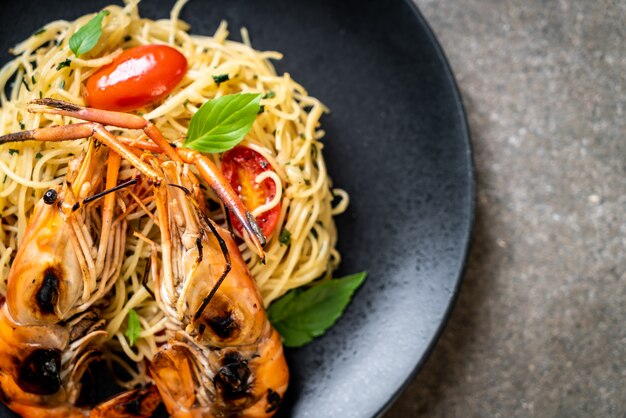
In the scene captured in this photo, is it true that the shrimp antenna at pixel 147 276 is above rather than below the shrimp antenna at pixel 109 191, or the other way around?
below

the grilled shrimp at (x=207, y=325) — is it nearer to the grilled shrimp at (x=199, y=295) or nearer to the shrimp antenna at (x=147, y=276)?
the grilled shrimp at (x=199, y=295)

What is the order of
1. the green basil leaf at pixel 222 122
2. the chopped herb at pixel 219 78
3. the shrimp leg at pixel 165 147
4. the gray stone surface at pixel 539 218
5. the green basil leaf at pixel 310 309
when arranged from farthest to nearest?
the gray stone surface at pixel 539 218, the green basil leaf at pixel 310 309, the chopped herb at pixel 219 78, the green basil leaf at pixel 222 122, the shrimp leg at pixel 165 147

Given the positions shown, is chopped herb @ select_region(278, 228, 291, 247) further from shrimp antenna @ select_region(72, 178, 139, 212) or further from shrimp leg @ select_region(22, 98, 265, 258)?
shrimp antenna @ select_region(72, 178, 139, 212)

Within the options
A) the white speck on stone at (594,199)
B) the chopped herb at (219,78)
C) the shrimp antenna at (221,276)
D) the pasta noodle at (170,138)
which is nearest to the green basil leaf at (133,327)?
the pasta noodle at (170,138)

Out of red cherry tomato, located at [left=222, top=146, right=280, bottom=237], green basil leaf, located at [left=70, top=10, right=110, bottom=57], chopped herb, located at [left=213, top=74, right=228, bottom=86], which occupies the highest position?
green basil leaf, located at [left=70, top=10, right=110, bottom=57]

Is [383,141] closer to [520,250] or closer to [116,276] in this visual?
[520,250]

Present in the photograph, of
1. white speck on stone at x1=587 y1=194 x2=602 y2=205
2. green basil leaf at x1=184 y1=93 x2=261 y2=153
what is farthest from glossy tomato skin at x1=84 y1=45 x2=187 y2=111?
white speck on stone at x1=587 y1=194 x2=602 y2=205

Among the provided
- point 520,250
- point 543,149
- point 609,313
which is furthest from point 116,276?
point 609,313
